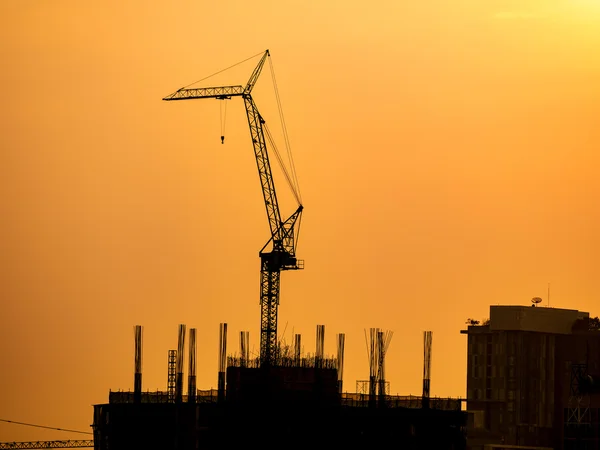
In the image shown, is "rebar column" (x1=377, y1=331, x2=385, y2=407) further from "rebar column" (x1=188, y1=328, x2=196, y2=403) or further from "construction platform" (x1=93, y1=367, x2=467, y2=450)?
"rebar column" (x1=188, y1=328, x2=196, y2=403)

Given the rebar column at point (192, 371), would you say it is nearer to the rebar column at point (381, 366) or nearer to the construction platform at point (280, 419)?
the construction platform at point (280, 419)

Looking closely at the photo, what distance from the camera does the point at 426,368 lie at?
572 feet

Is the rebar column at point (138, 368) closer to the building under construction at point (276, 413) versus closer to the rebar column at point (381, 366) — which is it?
the building under construction at point (276, 413)

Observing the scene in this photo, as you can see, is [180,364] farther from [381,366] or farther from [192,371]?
[381,366]

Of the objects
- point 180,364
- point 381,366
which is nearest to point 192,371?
point 180,364

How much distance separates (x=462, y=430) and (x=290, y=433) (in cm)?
1790

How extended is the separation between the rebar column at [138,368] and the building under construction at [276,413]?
5.9 inches

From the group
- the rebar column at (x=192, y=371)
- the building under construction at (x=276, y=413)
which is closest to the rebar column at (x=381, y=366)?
the building under construction at (x=276, y=413)

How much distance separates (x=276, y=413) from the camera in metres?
163

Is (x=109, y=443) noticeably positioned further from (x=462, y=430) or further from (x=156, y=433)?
(x=462, y=430)

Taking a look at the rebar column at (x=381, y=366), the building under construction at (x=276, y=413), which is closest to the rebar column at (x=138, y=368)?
the building under construction at (x=276, y=413)

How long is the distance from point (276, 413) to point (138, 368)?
17.2 meters

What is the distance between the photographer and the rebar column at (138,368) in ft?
561

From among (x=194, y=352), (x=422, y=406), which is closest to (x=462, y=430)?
(x=422, y=406)
